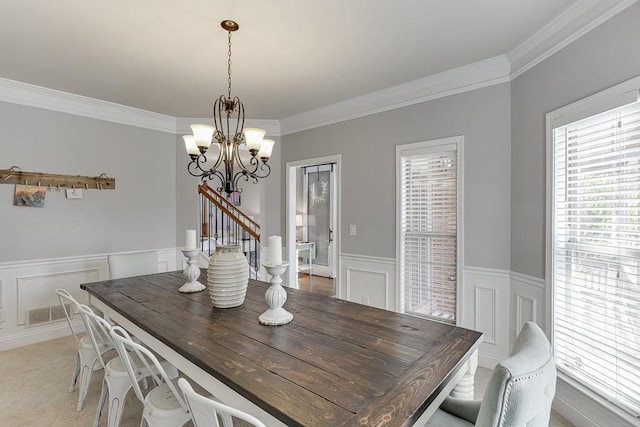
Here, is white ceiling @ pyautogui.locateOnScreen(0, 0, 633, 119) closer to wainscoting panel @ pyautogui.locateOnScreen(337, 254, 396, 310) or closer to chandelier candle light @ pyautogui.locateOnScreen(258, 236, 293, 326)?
chandelier candle light @ pyautogui.locateOnScreen(258, 236, 293, 326)

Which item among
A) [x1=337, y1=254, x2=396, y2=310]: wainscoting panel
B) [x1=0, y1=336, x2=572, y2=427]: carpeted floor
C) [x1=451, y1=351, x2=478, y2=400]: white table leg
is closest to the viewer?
[x1=451, y1=351, x2=478, y2=400]: white table leg

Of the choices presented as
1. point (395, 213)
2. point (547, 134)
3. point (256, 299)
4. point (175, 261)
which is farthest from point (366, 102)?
point (175, 261)

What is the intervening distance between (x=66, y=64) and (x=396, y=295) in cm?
365

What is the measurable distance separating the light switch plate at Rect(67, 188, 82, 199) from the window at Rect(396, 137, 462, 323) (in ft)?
11.4

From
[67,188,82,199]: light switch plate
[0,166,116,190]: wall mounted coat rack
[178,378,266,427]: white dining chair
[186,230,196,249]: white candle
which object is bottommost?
[178,378,266,427]: white dining chair

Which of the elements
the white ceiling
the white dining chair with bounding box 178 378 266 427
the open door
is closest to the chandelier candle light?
the white dining chair with bounding box 178 378 266 427

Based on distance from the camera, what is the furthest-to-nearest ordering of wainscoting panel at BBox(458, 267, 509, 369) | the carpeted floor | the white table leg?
wainscoting panel at BBox(458, 267, 509, 369), the carpeted floor, the white table leg

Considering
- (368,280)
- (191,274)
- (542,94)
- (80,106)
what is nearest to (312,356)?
(191,274)

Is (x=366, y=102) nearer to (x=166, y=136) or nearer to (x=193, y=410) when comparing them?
(x=166, y=136)

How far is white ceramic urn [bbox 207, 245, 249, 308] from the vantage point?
187 centimetres

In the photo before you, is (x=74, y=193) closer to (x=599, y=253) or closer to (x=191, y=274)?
(x=191, y=274)

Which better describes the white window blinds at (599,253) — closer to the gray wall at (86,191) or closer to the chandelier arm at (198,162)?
the chandelier arm at (198,162)

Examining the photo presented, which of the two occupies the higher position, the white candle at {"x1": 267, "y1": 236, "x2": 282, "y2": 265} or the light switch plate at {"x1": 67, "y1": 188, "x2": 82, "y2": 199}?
the light switch plate at {"x1": 67, "y1": 188, "x2": 82, "y2": 199}

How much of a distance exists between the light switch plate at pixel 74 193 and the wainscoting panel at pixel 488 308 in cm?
408
